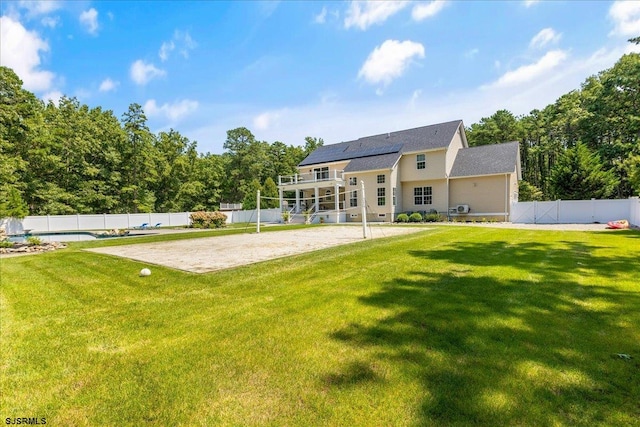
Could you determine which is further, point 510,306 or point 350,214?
point 350,214

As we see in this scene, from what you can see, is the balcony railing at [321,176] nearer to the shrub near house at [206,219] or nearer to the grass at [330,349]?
the shrub near house at [206,219]

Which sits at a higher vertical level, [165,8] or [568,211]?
[165,8]

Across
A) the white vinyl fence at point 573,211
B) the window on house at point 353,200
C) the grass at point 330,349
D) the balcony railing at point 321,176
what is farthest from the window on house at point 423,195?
the grass at point 330,349

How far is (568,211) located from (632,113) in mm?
18895

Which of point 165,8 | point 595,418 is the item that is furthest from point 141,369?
point 165,8

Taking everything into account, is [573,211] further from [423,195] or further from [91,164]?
[91,164]

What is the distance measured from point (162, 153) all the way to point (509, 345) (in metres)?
38.6

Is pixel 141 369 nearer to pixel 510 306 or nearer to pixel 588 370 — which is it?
pixel 588 370

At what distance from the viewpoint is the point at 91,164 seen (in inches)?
1163

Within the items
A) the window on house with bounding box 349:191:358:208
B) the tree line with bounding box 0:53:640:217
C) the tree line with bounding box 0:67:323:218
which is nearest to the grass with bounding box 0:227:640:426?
the tree line with bounding box 0:53:640:217

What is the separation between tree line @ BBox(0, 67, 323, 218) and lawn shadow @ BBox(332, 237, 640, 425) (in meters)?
26.9

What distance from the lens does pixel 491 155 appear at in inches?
952

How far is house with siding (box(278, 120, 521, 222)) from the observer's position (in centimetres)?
2295

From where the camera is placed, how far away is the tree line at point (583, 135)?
2403cm
